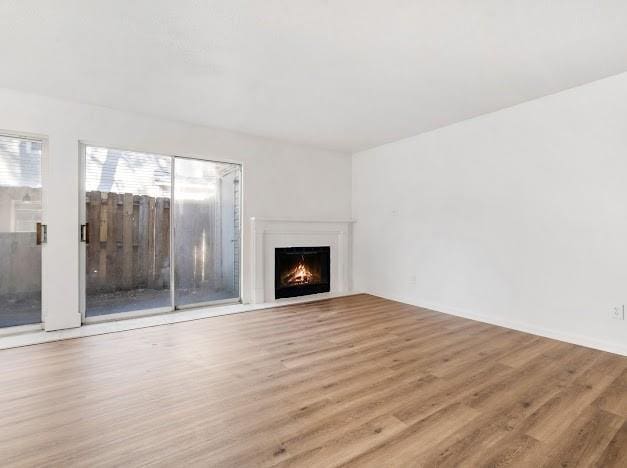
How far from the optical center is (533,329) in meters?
3.24

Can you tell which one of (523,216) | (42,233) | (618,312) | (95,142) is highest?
(95,142)

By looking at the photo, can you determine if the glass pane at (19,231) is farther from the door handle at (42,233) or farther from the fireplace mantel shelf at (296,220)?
the fireplace mantel shelf at (296,220)

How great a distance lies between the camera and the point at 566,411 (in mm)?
A: 1843

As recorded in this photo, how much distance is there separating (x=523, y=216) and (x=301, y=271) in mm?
3060

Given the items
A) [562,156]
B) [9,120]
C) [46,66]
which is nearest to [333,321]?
[562,156]

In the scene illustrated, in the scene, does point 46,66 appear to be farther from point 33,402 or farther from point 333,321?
point 333,321

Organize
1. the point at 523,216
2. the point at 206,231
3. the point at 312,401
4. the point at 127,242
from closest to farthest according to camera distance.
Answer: the point at 312,401 < the point at 523,216 < the point at 127,242 < the point at 206,231

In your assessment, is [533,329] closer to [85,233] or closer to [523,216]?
[523,216]

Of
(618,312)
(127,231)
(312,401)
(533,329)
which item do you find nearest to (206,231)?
(127,231)

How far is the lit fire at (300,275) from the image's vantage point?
4.91 metres

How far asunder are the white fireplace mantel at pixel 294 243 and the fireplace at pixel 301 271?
8cm

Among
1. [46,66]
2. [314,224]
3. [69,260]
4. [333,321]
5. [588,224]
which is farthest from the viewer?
[314,224]

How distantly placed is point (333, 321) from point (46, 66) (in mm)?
3548

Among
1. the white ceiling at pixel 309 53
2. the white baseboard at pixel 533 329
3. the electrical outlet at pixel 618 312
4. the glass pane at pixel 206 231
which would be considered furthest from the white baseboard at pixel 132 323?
the electrical outlet at pixel 618 312
